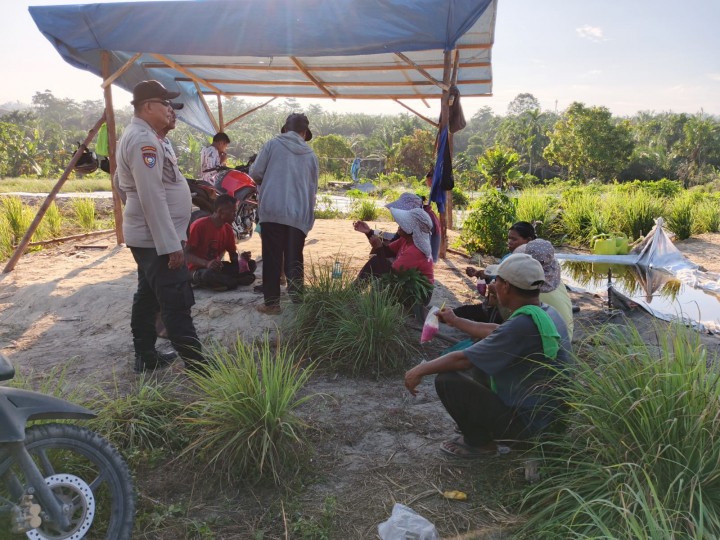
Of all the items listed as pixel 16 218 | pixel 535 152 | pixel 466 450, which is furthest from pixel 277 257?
pixel 535 152

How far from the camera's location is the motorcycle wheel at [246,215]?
789 centimetres

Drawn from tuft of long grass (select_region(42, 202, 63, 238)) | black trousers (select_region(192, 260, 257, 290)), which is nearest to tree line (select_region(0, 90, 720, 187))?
tuft of long grass (select_region(42, 202, 63, 238))

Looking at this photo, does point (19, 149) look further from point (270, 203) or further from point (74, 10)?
point (270, 203)

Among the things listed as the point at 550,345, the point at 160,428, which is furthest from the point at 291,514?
the point at 550,345

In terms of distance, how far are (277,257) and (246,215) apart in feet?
13.1

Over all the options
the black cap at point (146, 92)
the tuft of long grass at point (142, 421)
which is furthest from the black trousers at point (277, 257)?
the tuft of long grass at point (142, 421)

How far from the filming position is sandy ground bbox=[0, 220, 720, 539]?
2400 millimetres

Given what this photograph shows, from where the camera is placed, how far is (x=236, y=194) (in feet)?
25.1

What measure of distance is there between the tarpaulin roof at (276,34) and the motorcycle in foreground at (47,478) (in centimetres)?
482

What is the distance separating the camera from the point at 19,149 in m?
30.5

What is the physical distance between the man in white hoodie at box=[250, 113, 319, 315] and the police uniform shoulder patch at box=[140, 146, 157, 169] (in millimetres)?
1338

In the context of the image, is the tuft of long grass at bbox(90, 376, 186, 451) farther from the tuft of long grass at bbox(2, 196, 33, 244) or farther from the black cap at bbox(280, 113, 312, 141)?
the tuft of long grass at bbox(2, 196, 33, 244)

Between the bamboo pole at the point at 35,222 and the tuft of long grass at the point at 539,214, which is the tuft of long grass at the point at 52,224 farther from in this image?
the tuft of long grass at the point at 539,214

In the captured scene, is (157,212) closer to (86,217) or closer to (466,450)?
(466,450)
